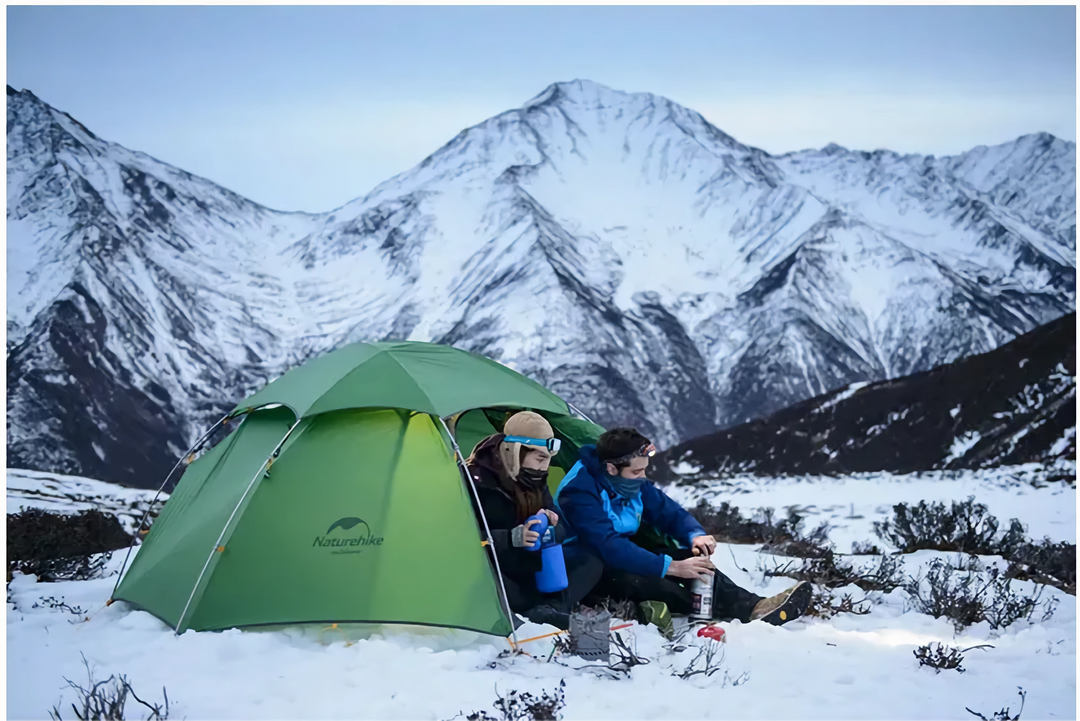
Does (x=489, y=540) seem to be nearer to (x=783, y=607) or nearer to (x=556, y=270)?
(x=783, y=607)

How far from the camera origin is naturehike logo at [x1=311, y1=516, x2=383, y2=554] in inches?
212

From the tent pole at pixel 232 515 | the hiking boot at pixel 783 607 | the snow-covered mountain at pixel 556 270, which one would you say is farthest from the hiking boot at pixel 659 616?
the snow-covered mountain at pixel 556 270

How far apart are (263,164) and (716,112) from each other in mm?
24570

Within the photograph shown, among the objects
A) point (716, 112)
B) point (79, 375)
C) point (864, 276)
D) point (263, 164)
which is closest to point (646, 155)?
point (716, 112)

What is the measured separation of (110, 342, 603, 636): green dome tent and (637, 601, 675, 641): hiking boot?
0.76 metres

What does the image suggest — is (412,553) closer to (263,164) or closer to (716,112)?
(263,164)

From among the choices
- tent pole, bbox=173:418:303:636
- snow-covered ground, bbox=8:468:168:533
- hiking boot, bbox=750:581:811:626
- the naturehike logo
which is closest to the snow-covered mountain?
snow-covered ground, bbox=8:468:168:533

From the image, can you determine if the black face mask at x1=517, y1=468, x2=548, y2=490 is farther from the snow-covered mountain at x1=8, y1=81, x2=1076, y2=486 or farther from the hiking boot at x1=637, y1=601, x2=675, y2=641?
the snow-covered mountain at x1=8, y1=81, x2=1076, y2=486

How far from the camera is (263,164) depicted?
3650 centimetres

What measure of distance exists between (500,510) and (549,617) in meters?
0.65

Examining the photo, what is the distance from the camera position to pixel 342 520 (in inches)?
214

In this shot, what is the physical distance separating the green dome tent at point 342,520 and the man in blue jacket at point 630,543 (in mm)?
Answer: 558

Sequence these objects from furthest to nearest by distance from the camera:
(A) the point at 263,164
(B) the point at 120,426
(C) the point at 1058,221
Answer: (C) the point at 1058,221, (A) the point at 263,164, (B) the point at 120,426

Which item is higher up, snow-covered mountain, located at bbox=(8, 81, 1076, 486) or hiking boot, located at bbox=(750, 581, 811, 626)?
snow-covered mountain, located at bbox=(8, 81, 1076, 486)
